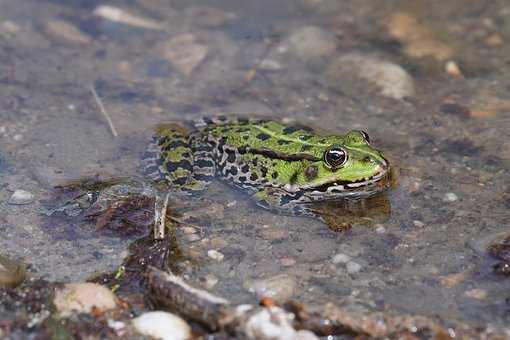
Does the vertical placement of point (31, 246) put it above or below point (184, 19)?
below

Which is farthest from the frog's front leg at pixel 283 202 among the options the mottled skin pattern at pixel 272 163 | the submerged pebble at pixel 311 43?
the submerged pebble at pixel 311 43

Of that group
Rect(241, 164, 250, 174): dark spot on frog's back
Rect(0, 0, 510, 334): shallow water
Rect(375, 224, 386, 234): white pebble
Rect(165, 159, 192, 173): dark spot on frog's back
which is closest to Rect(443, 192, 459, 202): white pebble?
Rect(0, 0, 510, 334): shallow water

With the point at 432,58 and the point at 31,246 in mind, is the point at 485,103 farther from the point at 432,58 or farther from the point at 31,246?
the point at 31,246

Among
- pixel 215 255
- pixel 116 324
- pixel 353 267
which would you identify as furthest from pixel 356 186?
pixel 116 324

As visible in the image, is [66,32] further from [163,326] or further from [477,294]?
[477,294]

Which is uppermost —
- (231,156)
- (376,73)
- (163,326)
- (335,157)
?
(376,73)

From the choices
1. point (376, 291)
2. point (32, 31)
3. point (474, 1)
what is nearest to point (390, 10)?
point (474, 1)
